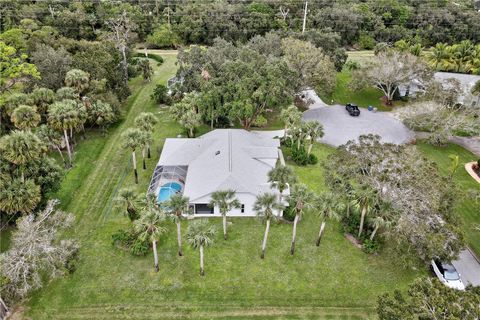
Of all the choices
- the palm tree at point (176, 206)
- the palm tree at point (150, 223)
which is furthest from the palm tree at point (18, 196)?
the palm tree at point (176, 206)

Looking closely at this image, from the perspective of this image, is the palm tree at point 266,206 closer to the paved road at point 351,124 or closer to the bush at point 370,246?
the bush at point 370,246

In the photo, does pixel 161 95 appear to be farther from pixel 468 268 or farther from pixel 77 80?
pixel 468 268

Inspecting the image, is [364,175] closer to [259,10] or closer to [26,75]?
[26,75]

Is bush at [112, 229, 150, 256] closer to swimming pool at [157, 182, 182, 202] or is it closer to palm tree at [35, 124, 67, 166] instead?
swimming pool at [157, 182, 182, 202]

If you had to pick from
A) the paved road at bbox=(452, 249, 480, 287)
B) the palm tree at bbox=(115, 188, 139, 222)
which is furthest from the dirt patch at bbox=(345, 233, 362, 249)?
the palm tree at bbox=(115, 188, 139, 222)

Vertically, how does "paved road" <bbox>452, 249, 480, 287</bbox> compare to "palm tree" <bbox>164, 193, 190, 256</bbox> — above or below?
below

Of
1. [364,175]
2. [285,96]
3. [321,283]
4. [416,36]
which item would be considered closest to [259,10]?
[416,36]

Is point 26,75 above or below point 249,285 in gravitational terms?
above
